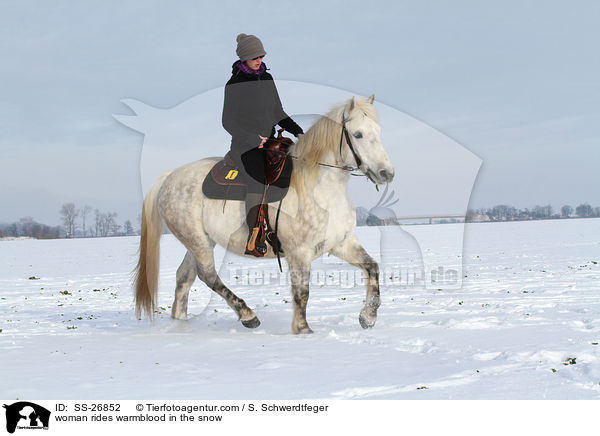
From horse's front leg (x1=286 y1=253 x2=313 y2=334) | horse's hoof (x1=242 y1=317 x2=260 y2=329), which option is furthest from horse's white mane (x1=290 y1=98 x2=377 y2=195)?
horse's hoof (x1=242 y1=317 x2=260 y2=329)

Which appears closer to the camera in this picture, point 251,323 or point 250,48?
point 250,48

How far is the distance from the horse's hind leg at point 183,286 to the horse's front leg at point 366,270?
86.6 inches

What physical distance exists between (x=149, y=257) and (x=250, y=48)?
3.35m

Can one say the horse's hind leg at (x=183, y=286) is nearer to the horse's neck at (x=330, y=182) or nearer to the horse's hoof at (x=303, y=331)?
the horse's hoof at (x=303, y=331)

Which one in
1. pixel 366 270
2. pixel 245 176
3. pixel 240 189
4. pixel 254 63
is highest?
pixel 254 63

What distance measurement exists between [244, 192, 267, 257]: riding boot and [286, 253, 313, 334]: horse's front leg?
0.46 meters

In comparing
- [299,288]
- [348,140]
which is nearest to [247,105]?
[348,140]

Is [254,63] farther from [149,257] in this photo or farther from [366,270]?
[149,257]

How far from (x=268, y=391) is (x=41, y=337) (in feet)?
13.1

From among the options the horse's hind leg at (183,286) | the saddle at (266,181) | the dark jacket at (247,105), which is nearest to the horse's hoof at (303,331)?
the saddle at (266,181)

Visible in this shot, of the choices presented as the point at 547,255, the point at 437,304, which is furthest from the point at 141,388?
the point at 547,255

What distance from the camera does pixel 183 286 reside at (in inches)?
277
